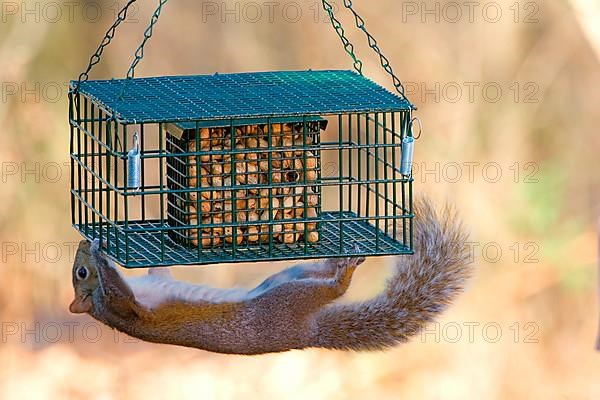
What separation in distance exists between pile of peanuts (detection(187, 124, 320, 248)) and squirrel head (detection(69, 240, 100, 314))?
710mm

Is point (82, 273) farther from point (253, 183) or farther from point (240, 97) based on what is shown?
point (240, 97)

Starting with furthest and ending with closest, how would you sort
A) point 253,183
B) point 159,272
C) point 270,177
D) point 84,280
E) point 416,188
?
point 416,188
point 159,272
point 84,280
point 253,183
point 270,177

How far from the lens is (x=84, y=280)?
4676 mm

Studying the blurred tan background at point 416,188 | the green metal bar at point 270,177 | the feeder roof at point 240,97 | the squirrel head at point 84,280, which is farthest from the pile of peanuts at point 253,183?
the blurred tan background at point 416,188

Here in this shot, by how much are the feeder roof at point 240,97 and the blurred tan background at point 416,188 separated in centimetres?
381

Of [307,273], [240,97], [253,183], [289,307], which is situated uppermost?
[240,97]

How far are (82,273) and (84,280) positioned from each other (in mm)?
39

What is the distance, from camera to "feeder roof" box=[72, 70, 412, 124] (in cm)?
364

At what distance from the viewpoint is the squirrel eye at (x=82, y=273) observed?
464cm

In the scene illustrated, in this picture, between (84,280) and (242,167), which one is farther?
(84,280)

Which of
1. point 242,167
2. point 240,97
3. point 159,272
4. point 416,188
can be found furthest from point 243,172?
point 416,188

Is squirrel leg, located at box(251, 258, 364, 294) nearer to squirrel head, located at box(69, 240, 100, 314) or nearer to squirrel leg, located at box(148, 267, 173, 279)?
squirrel leg, located at box(148, 267, 173, 279)

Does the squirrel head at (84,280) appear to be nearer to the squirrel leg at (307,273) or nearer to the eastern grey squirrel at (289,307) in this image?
the eastern grey squirrel at (289,307)

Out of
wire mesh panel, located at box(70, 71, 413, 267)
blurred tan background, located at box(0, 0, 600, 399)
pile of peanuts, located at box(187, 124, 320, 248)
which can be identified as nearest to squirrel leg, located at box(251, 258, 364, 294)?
wire mesh panel, located at box(70, 71, 413, 267)
